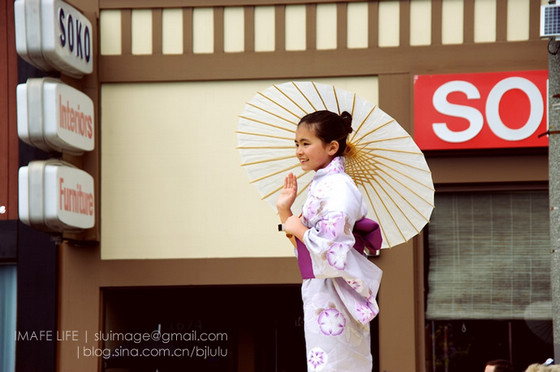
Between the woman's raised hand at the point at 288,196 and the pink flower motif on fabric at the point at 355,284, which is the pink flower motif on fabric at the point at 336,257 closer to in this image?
the pink flower motif on fabric at the point at 355,284

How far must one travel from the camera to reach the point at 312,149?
14.1ft

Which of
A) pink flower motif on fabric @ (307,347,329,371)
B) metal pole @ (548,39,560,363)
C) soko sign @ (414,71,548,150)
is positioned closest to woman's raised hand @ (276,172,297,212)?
pink flower motif on fabric @ (307,347,329,371)

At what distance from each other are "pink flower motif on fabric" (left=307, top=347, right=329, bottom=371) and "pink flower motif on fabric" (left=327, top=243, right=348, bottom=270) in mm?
400

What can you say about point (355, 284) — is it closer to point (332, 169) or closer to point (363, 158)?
point (332, 169)

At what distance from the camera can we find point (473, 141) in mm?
8992

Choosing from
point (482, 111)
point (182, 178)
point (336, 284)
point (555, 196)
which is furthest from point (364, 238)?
point (182, 178)

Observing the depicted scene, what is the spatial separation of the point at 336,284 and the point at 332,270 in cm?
18

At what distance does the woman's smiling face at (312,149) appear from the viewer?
4297 millimetres

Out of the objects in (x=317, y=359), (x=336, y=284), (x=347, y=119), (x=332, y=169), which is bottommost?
(x=317, y=359)

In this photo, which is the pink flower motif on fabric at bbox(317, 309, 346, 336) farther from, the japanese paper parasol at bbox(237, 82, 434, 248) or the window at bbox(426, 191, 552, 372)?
the window at bbox(426, 191, 552, 372)

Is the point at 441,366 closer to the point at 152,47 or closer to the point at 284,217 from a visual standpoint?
the point at 152,47

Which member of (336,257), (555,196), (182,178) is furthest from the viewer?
(182,178)

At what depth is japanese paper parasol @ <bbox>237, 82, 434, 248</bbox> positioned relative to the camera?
16.1 feet

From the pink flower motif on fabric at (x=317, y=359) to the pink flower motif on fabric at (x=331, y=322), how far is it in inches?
3.4
